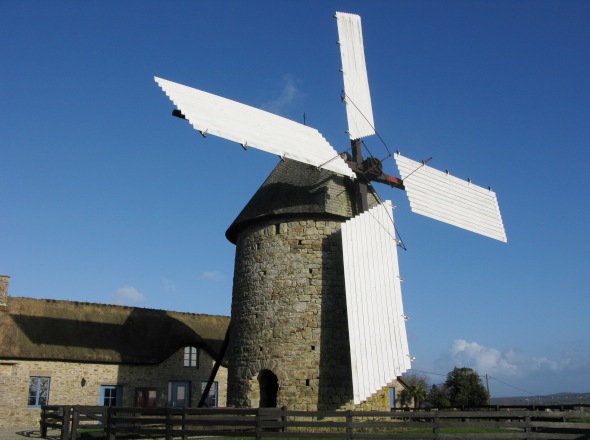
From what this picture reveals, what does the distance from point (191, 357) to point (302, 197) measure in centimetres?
1018

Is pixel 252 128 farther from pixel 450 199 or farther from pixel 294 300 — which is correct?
pixel 450 199

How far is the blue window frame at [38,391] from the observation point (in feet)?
64.1

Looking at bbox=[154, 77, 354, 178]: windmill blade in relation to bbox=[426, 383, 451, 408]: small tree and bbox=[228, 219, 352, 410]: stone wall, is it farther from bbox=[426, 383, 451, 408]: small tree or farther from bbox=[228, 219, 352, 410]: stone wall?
bbox=[426, 383, 451, 408]: small tree

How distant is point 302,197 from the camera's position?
53.7 ft

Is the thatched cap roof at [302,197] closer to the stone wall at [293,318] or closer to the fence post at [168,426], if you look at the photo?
the stone wall at [293,318]

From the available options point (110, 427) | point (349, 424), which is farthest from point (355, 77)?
point (110, 427)

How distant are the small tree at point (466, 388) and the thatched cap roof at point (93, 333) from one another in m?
13.4

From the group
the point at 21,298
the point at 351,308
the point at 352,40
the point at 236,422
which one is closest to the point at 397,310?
the point at 351,308

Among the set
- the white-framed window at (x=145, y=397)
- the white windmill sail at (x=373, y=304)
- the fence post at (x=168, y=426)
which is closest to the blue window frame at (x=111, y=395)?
the white-framed window at (x=145, y=397)

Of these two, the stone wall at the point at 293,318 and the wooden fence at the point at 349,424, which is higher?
the stone wall at the point at 293,318

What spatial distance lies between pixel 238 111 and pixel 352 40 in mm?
5330

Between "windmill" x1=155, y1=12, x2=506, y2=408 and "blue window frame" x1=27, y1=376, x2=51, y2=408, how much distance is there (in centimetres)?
720

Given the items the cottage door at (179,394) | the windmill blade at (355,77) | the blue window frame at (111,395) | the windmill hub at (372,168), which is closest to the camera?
the windmill hub at (372,168)

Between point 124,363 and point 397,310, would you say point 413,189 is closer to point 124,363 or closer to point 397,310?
point 397,310
